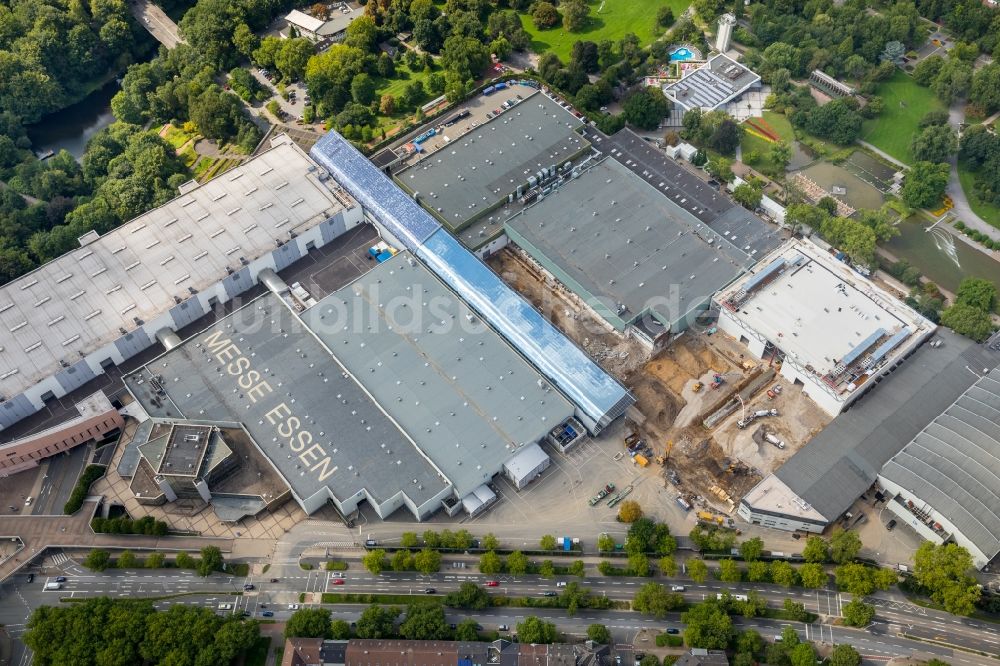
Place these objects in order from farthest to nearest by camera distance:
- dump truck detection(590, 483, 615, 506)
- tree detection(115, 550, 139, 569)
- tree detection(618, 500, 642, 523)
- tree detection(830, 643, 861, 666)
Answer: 1. dump truck detection(590, 483, 615, 506)
2. tree detection(618, 500, 642, 523)
3. tree detection(115, 550, 139, 569)
4. tree detection(830, 643, 861, 666)

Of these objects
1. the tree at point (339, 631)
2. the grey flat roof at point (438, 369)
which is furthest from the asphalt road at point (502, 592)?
the grey flat roof at point (438, 369)

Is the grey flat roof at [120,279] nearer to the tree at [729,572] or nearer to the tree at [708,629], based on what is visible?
the tree at [729,572]

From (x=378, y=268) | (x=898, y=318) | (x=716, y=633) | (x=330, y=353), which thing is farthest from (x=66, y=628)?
(x=898, y=318)

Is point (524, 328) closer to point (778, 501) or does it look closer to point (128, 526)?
point (778, 501)

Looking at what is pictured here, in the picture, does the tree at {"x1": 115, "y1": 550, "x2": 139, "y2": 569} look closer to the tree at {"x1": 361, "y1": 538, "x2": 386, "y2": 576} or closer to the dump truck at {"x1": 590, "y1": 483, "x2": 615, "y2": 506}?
the tree at {"x1": 361, "y1": 538, "x2": 386, "y2": 576}

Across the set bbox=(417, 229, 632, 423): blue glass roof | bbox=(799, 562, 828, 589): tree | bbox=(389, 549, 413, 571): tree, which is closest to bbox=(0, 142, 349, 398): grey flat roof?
bbox=(417, 229, 632, 423): blue glass roof

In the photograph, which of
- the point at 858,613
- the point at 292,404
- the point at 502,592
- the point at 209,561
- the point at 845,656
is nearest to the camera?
the point at 845,656

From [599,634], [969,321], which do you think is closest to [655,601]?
[599,634]
